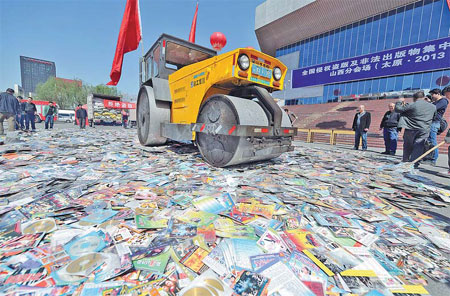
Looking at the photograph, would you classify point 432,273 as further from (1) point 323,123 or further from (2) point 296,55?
(2) point 296,55

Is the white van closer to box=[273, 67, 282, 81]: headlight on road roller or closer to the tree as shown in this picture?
the tree

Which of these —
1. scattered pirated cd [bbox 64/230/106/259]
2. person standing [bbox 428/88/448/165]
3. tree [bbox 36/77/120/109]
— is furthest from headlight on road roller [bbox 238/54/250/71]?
tree [bbox 36/77/120/109]

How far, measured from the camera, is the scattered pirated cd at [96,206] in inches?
69.5

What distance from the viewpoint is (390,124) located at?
5934 millimetres

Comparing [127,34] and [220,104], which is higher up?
[127,34]

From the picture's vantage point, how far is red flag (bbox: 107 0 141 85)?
22.2 ft

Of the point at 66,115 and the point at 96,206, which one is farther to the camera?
the point at 66,115

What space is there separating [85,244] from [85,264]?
0.20 metres

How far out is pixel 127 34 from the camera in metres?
7.00

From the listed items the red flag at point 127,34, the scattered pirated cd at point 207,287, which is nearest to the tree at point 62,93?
the red flag at point 127,34

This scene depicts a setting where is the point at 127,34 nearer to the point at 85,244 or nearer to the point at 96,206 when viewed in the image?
the point at 96,206

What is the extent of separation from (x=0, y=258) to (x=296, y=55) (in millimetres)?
28478

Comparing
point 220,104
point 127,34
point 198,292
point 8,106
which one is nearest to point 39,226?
point 198,292

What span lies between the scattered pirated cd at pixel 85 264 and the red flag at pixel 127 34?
6975 millimetres
